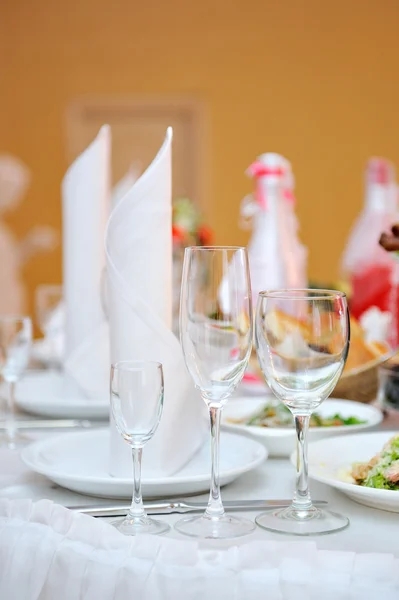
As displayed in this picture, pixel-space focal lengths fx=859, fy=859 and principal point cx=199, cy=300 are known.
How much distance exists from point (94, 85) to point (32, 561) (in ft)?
19.9

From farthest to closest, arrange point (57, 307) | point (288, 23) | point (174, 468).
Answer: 1. point (288, 23)
2. point (57, 307)
3. point (174, 468)

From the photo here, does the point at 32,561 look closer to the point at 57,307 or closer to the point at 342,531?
the point at 342,531

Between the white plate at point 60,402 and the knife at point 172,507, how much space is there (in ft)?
1.56

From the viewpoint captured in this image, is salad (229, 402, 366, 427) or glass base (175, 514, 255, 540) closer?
glass base (175, 514, 255, 540)

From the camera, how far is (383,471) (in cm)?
90

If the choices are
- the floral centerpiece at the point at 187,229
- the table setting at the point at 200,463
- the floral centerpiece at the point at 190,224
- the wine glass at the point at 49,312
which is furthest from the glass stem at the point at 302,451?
the floral centerpiece at the point at 190,224

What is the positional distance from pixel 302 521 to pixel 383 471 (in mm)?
111

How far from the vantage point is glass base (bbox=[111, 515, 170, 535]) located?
0.82 metres

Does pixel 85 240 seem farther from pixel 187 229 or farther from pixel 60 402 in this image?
pixel 187 229

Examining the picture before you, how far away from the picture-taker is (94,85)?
6531mm

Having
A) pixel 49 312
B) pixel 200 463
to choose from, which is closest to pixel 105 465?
pixel 200 463

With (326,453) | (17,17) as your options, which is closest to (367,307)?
(326,453)

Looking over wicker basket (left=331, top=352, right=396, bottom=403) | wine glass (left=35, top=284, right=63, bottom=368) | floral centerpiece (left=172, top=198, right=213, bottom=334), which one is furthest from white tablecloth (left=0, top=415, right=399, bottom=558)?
floral centerpiece (left=172, top=198, right=213, bottom=334)

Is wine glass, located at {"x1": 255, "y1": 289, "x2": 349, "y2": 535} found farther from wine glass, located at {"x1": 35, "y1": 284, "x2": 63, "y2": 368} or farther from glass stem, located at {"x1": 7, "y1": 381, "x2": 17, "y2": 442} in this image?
wine glass, located at {"x1": 35, "y1": 284, "x2": 63, "y2": 368}
